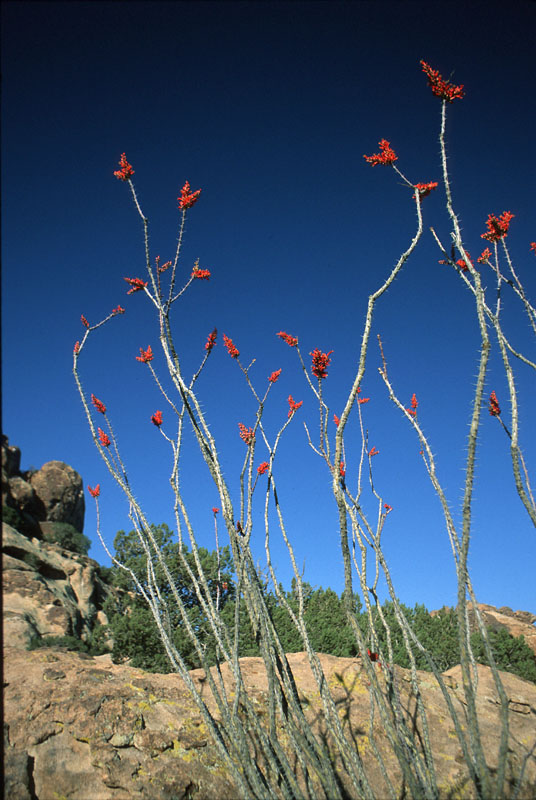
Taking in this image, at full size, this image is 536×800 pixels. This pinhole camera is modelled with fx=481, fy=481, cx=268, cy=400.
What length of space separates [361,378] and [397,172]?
125 cm

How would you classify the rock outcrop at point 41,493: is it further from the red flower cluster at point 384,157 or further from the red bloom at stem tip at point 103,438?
the red flower cluster at point 384,157

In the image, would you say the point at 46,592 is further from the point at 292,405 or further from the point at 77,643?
the point at 292,405

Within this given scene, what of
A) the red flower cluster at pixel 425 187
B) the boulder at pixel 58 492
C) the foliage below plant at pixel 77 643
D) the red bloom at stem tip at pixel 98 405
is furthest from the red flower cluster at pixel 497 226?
the boulder at pixel 58 492

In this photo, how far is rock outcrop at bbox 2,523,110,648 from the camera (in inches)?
443

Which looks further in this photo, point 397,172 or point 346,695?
point 346,695

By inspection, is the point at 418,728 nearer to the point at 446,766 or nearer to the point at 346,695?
the point at 446,766

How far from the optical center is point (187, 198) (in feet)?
10.2

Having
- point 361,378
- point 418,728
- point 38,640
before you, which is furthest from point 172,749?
point 38,640

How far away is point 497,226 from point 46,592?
13664mm

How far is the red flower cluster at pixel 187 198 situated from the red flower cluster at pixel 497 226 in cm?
210

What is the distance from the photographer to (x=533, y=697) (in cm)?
524

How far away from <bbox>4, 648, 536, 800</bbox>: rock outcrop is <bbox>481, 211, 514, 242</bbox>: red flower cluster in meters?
3.29

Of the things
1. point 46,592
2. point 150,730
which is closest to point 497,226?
point 150,730

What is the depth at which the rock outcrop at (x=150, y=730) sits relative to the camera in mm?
3289
